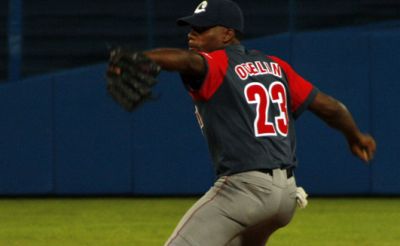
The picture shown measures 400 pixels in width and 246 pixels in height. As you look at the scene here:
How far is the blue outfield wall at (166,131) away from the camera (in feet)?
40.7

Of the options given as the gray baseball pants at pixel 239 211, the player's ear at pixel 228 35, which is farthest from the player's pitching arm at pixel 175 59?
the gray baseball pants at pixel 239 211

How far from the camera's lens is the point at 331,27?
12.9 meters

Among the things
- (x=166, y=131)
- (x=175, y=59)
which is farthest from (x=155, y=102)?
(x=175, y=59)

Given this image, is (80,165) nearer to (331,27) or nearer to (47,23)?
(47,23)

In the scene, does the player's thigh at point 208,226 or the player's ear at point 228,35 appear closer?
the player's thigh at point 208,226

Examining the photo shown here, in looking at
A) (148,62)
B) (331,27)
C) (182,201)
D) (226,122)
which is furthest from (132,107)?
(331,27)

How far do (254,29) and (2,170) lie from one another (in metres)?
3.40

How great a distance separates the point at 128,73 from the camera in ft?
14.0

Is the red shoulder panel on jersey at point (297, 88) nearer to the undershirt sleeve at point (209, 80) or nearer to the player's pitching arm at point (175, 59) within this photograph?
the undershirt sleeve at point (209, 80)

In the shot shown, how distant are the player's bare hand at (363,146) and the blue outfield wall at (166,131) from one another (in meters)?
7.33

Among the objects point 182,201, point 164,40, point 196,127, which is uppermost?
point 164,40

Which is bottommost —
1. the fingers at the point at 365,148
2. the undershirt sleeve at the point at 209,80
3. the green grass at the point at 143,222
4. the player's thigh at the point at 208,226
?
the green grass at the point at 143,222

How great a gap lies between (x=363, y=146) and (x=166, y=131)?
7.71 metres

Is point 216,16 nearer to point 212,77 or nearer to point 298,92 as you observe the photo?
point 212,77
